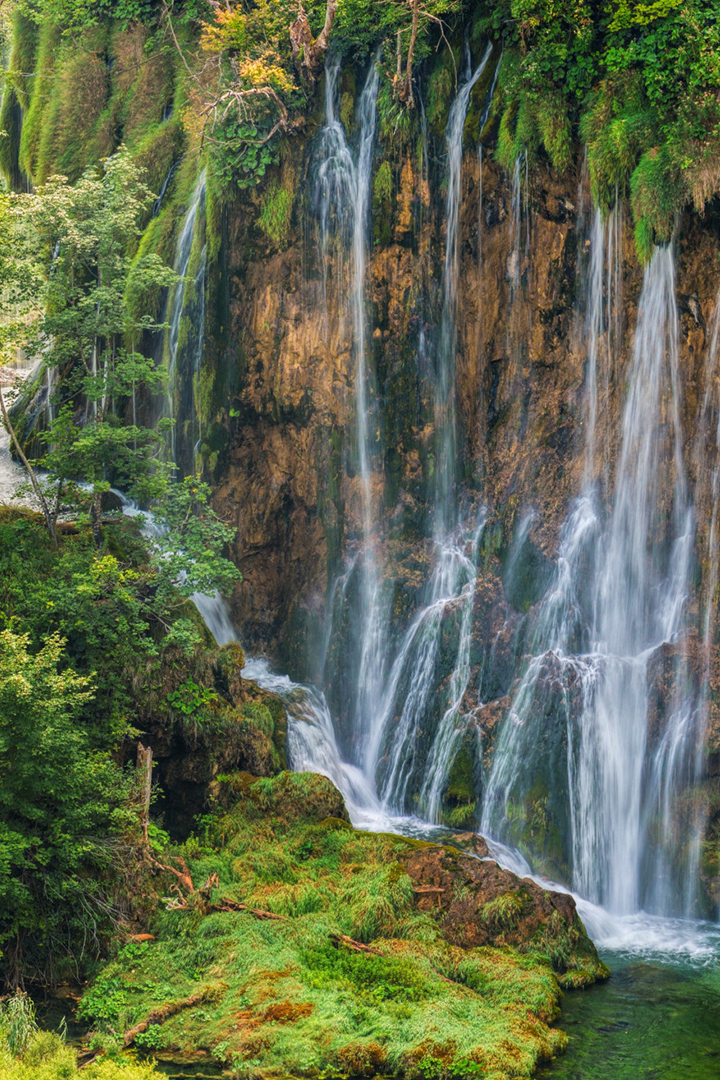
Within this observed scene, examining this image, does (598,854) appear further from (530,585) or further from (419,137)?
(419,137)

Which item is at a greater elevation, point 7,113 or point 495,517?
point 7,113

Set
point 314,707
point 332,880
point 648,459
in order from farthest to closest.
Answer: point 314,707, point 648,459, point 332,880

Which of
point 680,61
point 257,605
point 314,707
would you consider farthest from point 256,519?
point 680,61

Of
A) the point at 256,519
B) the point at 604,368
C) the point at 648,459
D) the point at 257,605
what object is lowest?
the point at 257,605

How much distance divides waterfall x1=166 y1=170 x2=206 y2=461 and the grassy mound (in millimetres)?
9815

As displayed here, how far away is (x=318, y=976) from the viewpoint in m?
10.0

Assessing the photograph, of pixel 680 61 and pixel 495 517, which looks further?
pixel 495 517

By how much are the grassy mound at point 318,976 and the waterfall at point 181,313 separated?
9.82 m

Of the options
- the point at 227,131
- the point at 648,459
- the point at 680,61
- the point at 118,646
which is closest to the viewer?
the point at 118,646

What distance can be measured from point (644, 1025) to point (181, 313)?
50.8 ft

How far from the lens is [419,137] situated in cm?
1842

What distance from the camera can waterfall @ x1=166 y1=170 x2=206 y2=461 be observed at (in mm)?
19898

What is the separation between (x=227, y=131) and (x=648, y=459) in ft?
35.7

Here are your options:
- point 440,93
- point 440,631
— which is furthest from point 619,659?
point 440,93
